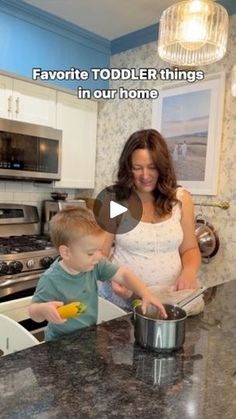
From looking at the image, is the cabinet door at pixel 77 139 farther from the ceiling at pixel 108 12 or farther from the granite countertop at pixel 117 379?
the granite countertop at pixel 117 379

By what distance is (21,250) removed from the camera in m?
2.01

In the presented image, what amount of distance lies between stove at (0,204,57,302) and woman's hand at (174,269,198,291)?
1.03 meters

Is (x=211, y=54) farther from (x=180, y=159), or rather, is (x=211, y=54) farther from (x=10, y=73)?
(x=10, y=73)

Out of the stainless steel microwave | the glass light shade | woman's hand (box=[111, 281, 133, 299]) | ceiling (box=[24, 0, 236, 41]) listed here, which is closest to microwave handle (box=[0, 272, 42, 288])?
the stainless steel microwave

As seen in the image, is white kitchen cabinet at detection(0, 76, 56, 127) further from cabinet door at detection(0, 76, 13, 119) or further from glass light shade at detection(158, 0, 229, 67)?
glass light shade at detection(158, 0, 229, 67)

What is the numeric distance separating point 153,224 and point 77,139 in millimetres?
1629

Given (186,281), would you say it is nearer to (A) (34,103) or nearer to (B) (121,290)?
(B) (121,290)

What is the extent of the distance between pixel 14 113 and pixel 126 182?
1290 millimetres

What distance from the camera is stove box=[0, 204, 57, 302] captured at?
1.86 meters

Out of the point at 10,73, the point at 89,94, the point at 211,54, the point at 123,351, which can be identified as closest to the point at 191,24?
the point at 211,54

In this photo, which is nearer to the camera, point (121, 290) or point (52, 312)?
point (52, 312)

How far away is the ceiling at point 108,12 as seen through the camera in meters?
2.09

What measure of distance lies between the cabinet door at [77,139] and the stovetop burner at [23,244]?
439 mm
